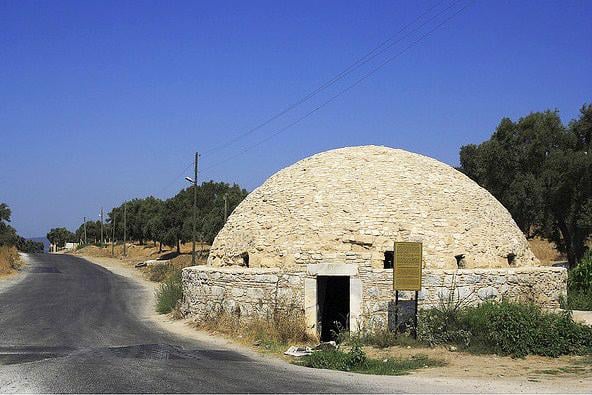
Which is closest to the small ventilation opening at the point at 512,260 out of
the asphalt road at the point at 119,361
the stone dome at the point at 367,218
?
the stone dome at the point at 367,218

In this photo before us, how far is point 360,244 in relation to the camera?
48.8 ft

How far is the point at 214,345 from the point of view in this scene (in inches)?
552

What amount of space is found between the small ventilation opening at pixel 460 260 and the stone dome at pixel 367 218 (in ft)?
0.08

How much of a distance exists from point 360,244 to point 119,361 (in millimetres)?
6152

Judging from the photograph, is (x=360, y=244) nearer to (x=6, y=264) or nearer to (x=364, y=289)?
(x=364, y=289)

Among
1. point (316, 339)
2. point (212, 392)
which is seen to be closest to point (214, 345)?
point (316, 339)

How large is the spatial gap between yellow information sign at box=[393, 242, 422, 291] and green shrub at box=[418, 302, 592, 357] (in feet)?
→ 2.91

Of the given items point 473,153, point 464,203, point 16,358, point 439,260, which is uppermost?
point 473,153

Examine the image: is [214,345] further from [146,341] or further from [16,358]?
[16,358]

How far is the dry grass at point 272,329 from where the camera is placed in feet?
46.1

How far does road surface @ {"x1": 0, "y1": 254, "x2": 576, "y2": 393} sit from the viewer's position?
9.43 meters

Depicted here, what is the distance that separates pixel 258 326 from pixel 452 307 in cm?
452

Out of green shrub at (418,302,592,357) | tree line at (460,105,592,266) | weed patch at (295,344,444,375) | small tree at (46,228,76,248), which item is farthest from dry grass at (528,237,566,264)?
small tree at (46,228,76,248)

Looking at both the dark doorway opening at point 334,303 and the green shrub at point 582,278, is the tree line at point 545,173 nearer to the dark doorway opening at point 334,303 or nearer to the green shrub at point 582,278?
the green shrub at point 582,278
